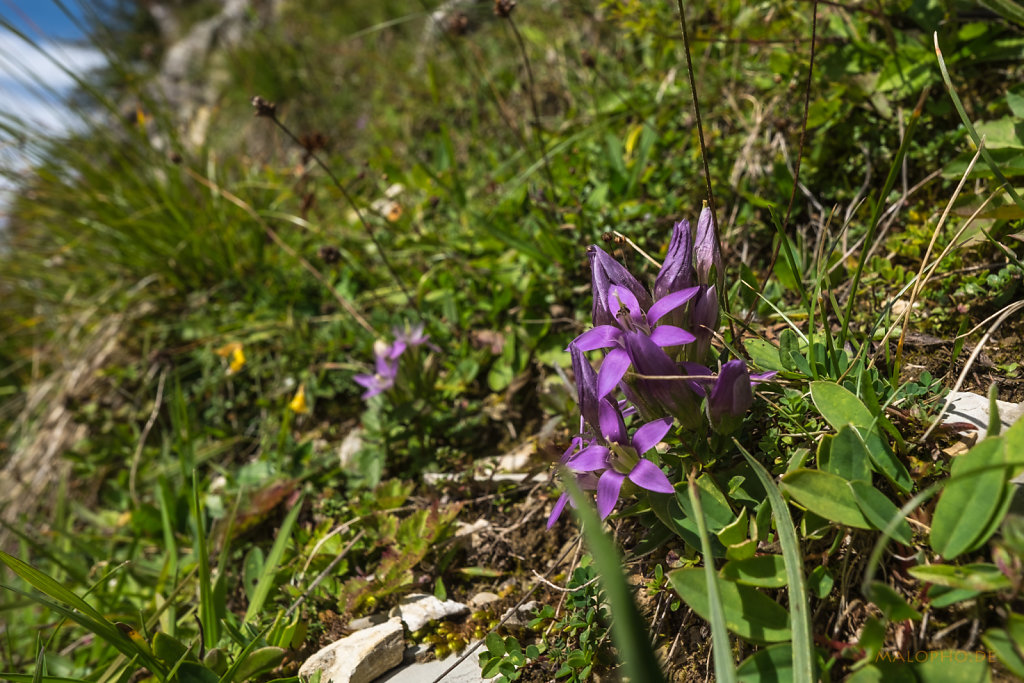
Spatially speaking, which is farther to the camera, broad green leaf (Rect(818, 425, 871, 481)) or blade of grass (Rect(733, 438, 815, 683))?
broad green leaf (Rect(818, 425, 871, 481))

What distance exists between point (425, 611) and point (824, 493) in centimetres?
103

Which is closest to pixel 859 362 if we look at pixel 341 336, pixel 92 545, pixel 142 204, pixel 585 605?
pixel 585 605

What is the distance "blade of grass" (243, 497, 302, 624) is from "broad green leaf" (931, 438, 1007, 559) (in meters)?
1.63

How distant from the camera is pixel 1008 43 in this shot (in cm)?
173

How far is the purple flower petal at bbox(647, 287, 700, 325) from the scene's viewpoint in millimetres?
1176

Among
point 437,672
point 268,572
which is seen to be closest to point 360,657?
point 437,672

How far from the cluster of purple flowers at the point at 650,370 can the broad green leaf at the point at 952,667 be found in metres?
0.44

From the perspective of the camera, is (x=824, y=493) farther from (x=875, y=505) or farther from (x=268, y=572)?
(x=268, y=572)

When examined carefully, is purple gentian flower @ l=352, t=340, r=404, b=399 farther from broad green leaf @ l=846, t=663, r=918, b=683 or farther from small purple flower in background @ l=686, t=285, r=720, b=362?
broad green leaf @ l=846, t=663, r=918, b=683

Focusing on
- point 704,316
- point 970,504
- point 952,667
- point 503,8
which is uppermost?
point 503,8

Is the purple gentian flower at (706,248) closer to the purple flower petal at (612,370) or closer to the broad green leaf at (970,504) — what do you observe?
the purple flower petal at (612,370)

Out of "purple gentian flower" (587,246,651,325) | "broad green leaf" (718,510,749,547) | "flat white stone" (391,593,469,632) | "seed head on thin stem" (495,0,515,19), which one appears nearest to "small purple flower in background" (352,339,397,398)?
"flat white stone" (391,593,469,632)

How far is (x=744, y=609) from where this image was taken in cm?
104

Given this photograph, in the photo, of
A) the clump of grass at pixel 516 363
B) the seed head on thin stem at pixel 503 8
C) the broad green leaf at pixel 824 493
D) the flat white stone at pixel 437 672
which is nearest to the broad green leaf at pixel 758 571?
the clump of grass at pixel 516 363
